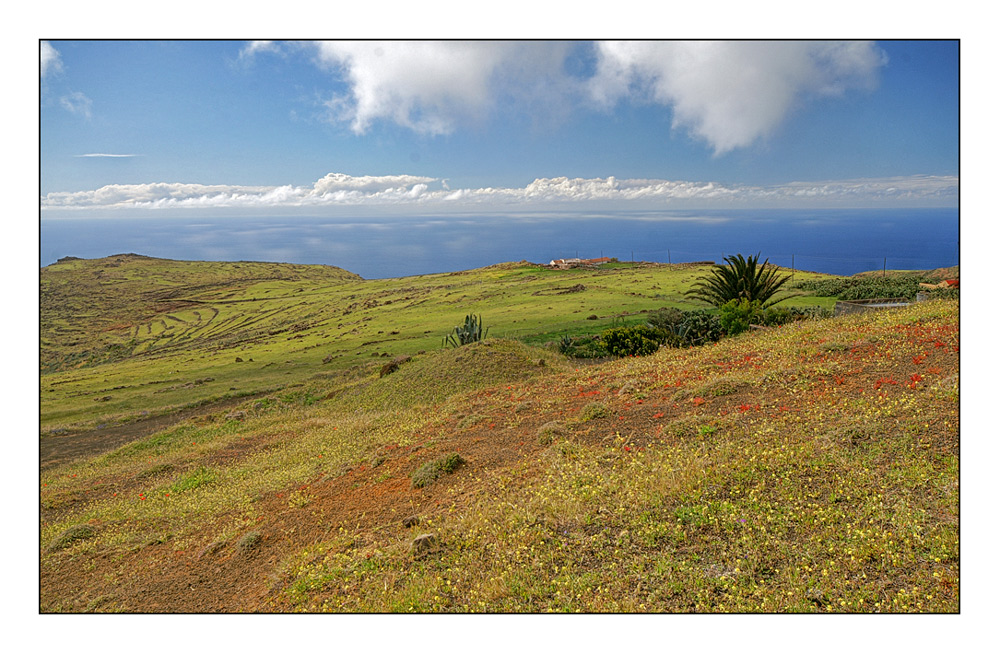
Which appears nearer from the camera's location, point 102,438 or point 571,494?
point 571,494

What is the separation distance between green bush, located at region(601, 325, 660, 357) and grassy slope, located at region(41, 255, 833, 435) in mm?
7830

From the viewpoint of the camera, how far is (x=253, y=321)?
63719 mm

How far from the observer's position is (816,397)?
29.1 feet

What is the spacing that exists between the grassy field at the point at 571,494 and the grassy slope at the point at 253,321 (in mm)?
12917

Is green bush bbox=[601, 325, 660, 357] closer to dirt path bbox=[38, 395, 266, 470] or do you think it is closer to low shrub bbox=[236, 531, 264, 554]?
low shrub bbox=[236, 531, 264, 554]

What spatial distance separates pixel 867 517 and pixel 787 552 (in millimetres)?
1063

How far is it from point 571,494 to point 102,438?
69.9 feet

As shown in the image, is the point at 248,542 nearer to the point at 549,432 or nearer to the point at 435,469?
the point at 435,469

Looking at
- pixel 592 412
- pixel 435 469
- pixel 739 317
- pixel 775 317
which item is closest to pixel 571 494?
pixel 435 469

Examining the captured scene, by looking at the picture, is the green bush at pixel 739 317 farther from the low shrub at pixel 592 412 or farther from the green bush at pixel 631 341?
the low shrub at pixel 592 412

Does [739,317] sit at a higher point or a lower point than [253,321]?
higher

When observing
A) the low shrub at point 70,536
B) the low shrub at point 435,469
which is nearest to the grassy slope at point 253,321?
the low shrub at point 70,536

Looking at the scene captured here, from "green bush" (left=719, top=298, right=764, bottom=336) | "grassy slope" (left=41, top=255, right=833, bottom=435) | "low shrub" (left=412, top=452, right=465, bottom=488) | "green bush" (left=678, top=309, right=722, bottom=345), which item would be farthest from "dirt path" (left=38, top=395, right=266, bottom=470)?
"green bush" (left=719, top=298, right=764, bottom=336)

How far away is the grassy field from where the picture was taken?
479 cm
